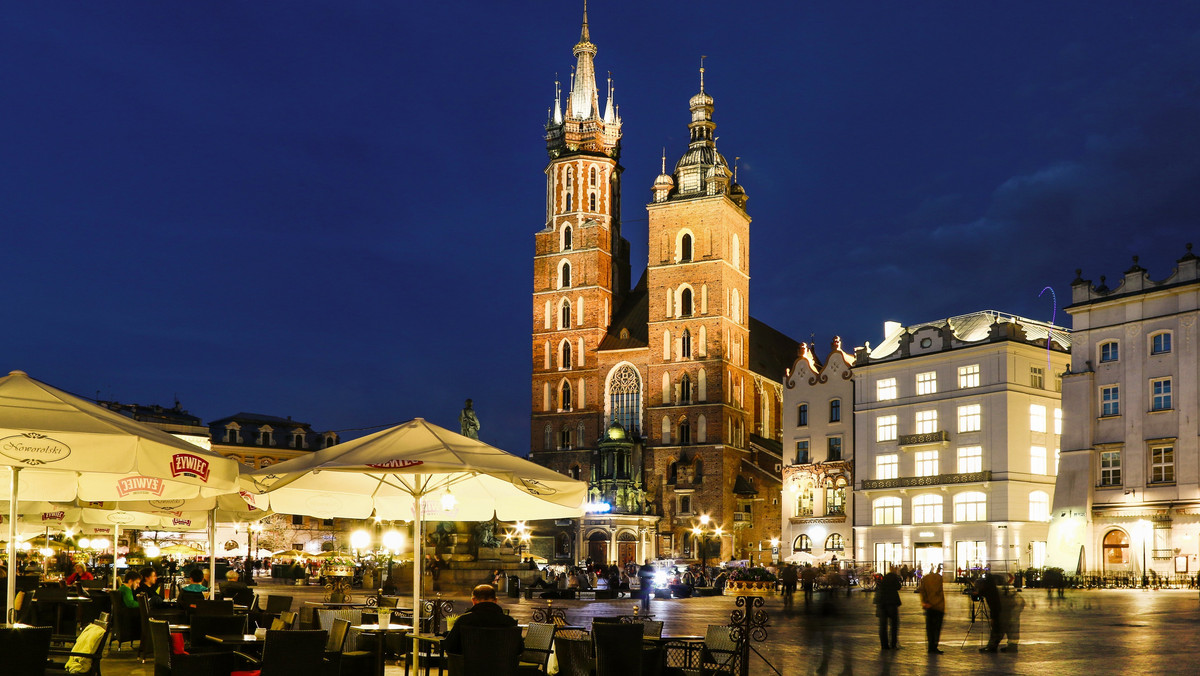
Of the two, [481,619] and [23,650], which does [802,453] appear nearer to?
[481,619]

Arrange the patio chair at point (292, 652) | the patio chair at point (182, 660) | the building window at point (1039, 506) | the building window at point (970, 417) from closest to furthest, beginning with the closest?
the patio chair at point (292, 652), the patio chair at point (182, 660), the building window at point (1039, 506), the building window at point (970, 417)

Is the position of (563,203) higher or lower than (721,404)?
higher

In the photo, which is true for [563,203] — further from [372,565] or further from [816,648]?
[816,648]

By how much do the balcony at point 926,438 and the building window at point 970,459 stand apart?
A: 2.86 feet

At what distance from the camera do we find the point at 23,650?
887 centimetres

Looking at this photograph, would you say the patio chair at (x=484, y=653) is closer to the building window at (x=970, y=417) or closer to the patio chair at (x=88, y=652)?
the patio chair at (x=88, y=652)

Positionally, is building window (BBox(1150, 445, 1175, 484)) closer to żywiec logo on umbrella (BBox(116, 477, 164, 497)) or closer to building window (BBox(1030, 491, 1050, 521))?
building window (BBox(1030, 491, 1050, 521))

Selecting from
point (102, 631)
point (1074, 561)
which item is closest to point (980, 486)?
point (1074, 561)

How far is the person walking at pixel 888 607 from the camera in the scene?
1988 cm

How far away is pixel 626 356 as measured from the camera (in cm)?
8094

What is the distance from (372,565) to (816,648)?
32185mm

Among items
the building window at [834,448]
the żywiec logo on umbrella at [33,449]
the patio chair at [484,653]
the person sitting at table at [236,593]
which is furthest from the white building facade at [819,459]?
the żywiec logo on umbrella at [33,449]

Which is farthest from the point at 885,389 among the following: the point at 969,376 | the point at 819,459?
the point at 819,459

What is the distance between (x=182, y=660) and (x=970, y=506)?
155 ft
